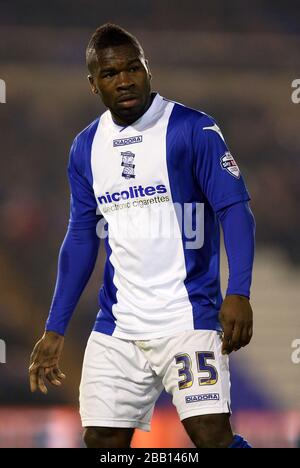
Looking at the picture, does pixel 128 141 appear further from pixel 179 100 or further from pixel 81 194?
pixel 179 100

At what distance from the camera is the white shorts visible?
2887 millimetres

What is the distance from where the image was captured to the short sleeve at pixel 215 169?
2.90 m

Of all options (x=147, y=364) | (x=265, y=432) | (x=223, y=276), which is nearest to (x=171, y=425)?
(x=265, y=432)

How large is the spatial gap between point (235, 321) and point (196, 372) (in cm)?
24

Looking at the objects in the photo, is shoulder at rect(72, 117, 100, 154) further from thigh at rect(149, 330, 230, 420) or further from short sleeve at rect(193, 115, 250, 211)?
thigh at rect(149, 330, 230, 420)

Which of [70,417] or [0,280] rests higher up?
[0,280]

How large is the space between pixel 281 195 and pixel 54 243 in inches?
55.3

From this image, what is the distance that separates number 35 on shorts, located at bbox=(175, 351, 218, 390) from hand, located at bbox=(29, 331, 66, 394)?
48 cm

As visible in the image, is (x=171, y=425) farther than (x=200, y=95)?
No

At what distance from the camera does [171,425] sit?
5320mm

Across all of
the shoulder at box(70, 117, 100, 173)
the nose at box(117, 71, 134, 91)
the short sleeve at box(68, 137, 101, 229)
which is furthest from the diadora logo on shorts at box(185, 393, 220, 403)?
the nose at box(117, 71, 134, 91)

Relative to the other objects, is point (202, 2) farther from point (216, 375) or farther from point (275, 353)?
point (216, 375)
